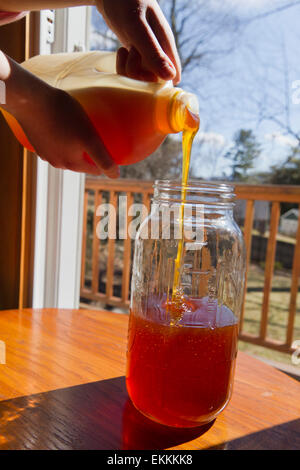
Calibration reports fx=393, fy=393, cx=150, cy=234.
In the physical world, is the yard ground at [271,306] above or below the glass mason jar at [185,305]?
below

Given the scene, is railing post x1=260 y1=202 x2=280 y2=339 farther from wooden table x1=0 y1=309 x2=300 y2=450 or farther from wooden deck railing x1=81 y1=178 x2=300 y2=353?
wooden table x1=0 y1=309 x2=300 y2=450

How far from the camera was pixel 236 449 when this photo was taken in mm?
433

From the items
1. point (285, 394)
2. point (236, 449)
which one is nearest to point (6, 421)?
point (236, 449)

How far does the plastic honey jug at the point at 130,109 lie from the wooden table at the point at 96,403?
33 cm

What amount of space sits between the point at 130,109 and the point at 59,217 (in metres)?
0.82

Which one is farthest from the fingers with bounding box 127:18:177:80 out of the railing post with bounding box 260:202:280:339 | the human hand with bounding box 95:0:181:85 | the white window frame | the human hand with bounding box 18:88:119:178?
the railing post with bounding box 260:202:280:339

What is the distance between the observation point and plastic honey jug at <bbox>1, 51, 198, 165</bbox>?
56 cm

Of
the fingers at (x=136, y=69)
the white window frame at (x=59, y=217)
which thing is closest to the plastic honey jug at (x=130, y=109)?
the fingers at (x=136, y=69)

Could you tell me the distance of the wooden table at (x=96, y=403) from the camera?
0.43 metres

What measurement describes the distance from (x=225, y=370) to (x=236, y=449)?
0.09 meters

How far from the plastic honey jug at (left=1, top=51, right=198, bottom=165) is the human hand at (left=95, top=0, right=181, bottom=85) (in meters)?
0.02

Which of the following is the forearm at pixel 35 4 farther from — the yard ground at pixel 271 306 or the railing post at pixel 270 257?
the yard ground at pixel 271 306

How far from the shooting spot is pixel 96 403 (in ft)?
1.66
